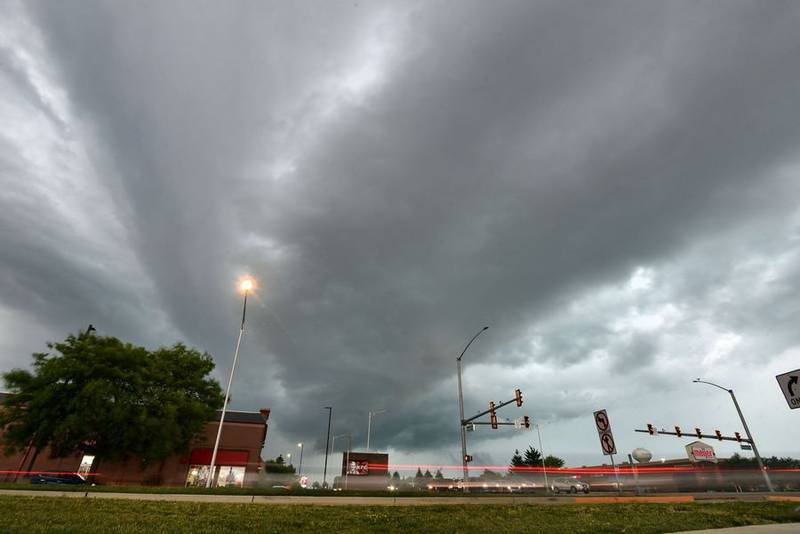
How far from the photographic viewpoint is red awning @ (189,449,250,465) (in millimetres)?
52719

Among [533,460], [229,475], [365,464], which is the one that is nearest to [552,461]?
[533,460]

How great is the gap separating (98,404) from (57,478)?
49.8 feet

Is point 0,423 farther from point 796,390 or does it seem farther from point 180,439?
point 796,390

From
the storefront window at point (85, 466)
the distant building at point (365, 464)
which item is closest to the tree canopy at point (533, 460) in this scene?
the distant building at point (365, 464)

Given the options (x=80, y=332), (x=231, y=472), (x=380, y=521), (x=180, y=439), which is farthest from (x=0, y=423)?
(x=380, y=521)

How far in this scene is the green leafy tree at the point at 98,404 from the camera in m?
36.8

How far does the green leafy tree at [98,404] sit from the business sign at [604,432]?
40.1m

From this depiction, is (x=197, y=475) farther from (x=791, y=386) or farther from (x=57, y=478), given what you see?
(x=791, y=386)

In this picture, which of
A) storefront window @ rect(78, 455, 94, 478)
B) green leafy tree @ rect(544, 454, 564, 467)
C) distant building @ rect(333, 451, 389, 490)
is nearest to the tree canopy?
green leafy tree @ rect(544, 454, 564, 467)

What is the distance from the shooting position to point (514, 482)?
162ft

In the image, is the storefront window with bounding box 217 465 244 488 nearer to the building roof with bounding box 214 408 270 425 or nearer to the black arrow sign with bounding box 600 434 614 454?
the building roof with bounding box 214 408 270 425

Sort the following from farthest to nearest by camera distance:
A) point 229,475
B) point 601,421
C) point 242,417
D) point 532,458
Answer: point 532,458 < point 242,417 < point 229,475 < point 601,421

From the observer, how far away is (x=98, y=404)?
36938 mm

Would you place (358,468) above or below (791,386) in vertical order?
above
